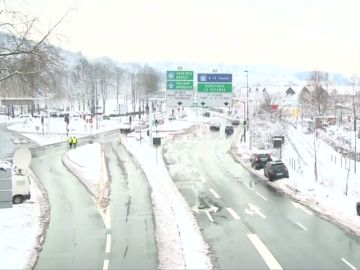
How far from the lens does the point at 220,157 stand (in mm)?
52344

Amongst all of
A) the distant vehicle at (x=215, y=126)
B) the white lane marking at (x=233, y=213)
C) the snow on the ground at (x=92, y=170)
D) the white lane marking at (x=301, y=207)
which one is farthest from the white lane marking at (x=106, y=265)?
the distant vehicle at (x=215, y=126)

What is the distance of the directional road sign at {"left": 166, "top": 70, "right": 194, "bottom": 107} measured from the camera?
5191cm

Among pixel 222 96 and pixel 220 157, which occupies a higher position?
pixel 222 96

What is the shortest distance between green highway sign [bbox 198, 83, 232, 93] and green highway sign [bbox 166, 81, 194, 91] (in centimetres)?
177

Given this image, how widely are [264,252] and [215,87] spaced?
33.8 metres

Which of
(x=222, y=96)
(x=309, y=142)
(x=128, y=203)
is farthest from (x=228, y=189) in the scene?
(x=309, y=142)

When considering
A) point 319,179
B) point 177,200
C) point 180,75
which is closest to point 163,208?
point 177,200

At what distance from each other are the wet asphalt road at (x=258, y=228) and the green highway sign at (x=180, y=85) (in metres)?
13.8

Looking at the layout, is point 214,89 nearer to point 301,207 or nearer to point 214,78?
point 214,78

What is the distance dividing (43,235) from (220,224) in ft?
24.7

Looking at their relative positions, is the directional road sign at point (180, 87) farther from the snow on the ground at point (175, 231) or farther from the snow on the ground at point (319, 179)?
the snow on the ground at point (175, 231)

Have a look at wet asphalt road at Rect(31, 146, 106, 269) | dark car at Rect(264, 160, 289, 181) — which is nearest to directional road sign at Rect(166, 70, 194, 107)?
dark car at Rect(264, 160, 289, 181)

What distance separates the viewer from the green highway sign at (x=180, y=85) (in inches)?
2042

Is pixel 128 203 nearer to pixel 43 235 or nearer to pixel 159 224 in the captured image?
pixel 159 224
